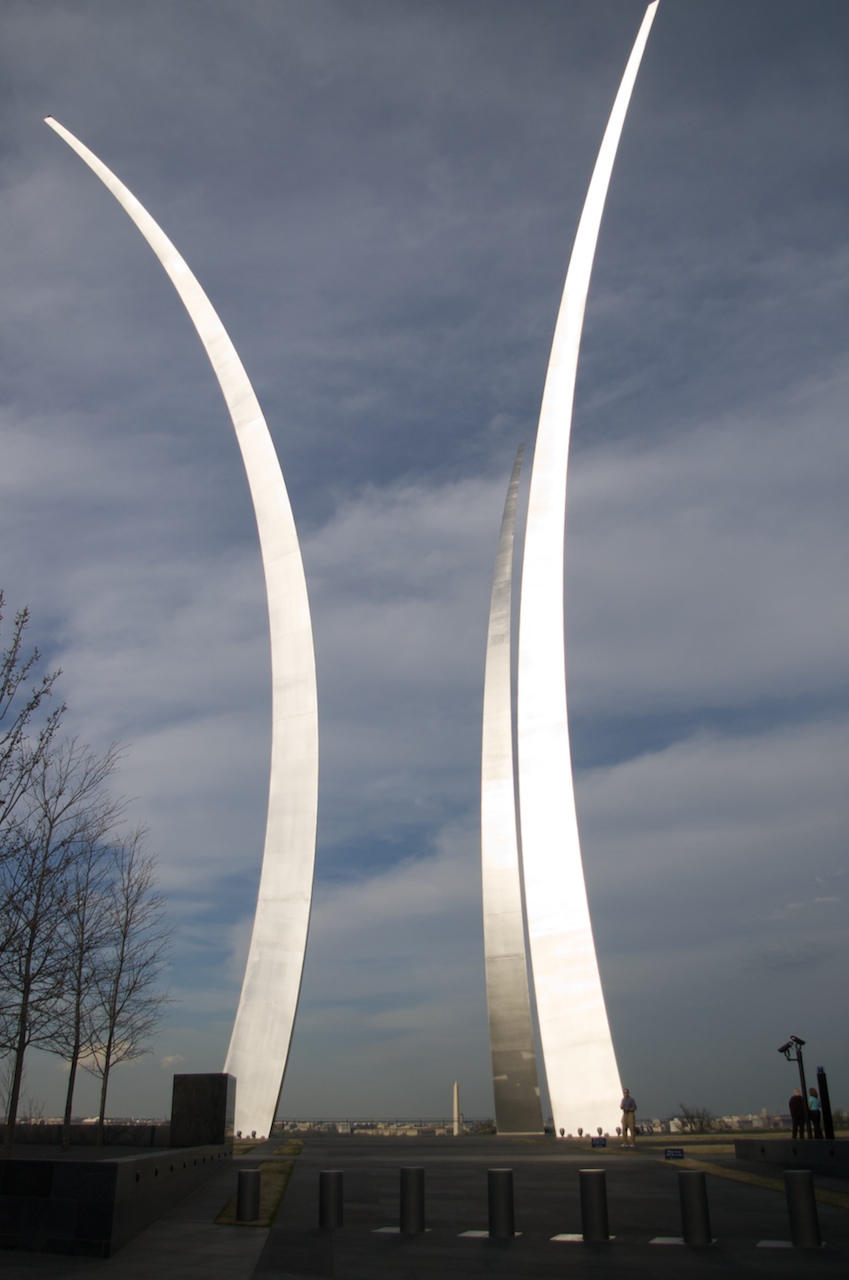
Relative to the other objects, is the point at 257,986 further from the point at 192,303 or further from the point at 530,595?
the point at 192,303

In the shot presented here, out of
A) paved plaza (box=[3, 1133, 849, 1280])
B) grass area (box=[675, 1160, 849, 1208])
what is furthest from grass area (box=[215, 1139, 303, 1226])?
grass area (box=[675, 1160, 849, 1208])

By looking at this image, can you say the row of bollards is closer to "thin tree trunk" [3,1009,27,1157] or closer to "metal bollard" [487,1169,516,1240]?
"metal bollard" [487,1169,516,1240]

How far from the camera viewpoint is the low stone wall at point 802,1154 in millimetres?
14164

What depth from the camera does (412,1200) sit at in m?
9.77

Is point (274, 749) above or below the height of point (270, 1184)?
above

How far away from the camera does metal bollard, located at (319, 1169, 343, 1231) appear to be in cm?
996

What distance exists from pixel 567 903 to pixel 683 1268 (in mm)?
12645

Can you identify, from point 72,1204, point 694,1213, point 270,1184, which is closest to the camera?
point 72,1204

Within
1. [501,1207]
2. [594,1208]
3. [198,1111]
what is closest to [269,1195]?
[501,1207]

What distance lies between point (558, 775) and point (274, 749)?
22.5ft

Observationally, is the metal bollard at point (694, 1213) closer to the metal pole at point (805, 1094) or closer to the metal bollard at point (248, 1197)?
the metal bollard at point (248, 1197)

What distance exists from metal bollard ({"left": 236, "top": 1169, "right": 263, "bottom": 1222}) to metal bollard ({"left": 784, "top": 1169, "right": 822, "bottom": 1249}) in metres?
5.05

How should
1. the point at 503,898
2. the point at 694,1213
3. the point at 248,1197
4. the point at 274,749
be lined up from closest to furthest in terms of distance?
the point at 694,1213, the point at 248,1197, the point at 274,749, the point at 503,898

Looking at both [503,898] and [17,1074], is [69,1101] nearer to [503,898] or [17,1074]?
[17,1074]
